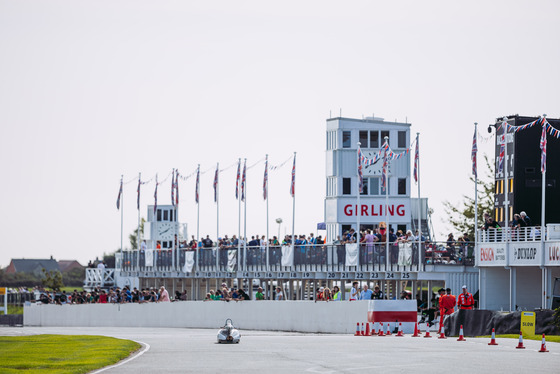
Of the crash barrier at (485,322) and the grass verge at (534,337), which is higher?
the crash barrier at (485,322)

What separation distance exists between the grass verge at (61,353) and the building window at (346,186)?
97.9 feet

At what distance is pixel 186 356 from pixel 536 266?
2114 cm

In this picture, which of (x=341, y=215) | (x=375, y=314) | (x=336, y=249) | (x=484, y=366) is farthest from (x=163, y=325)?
(x=484, y=366)

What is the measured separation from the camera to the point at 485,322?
40906 millimetres

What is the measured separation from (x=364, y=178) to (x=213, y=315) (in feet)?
57.6

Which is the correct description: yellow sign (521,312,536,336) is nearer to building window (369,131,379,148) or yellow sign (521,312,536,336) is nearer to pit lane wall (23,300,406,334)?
pit lane wall (23,300,406,334)

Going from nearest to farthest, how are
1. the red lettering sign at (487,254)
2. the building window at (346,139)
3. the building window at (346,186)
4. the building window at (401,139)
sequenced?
1. the red lettering sign at (487,254)
2. the building window at (346,139)
3. the building window at (346,186)
4. the building window at (401,139)

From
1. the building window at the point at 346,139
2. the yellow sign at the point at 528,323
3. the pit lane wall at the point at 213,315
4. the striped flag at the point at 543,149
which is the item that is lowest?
the pit lane wall at the point at 213,315

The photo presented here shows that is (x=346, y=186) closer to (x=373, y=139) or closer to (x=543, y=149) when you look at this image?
(x=373, y=139)

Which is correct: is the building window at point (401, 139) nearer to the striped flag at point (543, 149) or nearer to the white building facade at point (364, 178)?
the white building facade at point (364, 178)

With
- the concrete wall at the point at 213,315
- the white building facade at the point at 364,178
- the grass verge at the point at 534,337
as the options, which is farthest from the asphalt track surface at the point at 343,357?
the white building facade at the point at 364,178

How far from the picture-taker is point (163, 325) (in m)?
60.1

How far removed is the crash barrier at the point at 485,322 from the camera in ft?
130

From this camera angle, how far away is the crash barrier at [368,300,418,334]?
142 ft
